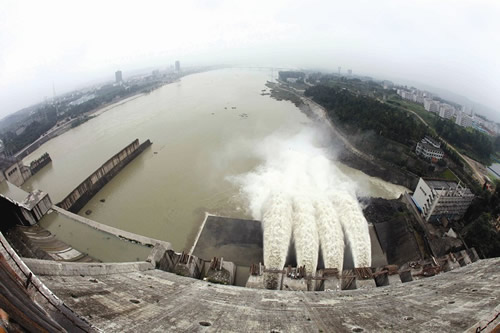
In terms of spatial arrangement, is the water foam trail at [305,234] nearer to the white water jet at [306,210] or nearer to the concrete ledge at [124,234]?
the white water jet at [306,210]

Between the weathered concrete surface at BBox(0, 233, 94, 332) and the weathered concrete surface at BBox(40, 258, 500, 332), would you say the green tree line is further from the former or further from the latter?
the weathered concrete surface at BBox(0, 233, 94, 332)

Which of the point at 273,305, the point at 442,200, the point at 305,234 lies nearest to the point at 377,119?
the point at 442,200

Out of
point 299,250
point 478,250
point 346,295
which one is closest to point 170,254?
point 299,250

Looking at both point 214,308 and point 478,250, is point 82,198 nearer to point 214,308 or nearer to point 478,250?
point 214,308

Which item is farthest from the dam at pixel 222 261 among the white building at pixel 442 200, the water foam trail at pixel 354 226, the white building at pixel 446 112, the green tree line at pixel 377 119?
the white building at pixel 446 112

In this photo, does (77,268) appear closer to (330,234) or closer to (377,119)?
(330,234)
